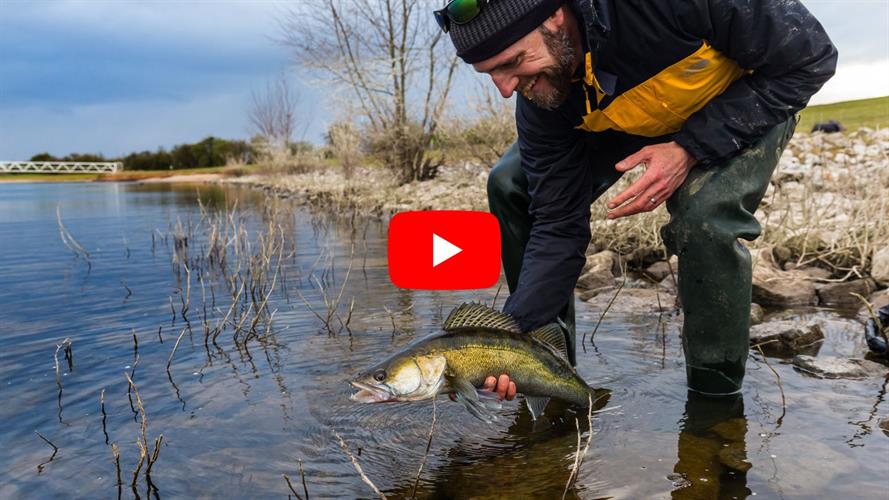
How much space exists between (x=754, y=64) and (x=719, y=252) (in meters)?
0.93

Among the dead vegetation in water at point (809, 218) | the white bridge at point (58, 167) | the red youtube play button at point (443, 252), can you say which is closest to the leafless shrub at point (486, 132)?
the dead vegetation in water at point (809, 218)

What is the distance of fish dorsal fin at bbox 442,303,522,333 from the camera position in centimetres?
347

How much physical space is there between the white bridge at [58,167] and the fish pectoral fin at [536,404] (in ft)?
266

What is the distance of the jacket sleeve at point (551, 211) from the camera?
386cm

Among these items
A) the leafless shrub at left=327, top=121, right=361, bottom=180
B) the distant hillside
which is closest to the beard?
the leafless shrub at left=327, top=121, right=361, bottom=180

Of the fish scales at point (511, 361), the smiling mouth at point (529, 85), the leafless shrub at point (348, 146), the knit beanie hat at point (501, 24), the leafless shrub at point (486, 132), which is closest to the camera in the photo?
the knit beanie hat at point (501, 24)

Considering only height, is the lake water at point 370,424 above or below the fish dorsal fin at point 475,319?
below

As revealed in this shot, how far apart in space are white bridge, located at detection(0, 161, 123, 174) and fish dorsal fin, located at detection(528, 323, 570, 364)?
81.1 m

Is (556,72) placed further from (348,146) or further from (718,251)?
(348,146)

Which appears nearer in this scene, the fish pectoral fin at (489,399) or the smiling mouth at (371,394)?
the smiling mouth at (371,394)

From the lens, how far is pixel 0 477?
3.41 m

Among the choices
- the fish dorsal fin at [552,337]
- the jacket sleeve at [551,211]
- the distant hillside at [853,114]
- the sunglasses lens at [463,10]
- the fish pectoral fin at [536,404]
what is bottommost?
the fish pectoral fin at [536,404]

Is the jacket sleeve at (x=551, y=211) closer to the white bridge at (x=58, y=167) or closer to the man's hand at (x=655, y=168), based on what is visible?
the man's hand at (x=655, y=168)

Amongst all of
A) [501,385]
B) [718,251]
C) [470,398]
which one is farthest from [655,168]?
[470,398]
